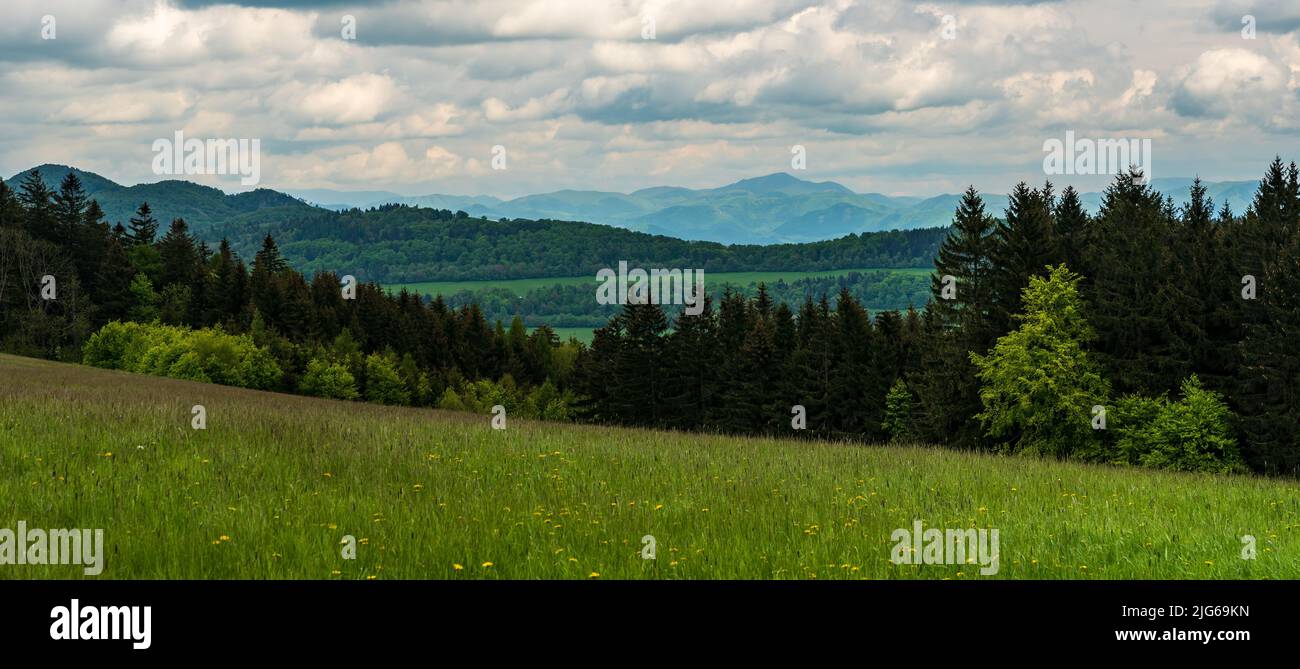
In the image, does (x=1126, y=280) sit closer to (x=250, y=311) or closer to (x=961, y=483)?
(x=961, y=483)

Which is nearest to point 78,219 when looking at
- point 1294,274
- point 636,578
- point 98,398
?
point 98,398

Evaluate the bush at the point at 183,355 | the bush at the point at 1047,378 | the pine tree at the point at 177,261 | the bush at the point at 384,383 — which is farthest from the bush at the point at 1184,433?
the pine tree at the point at 177,261

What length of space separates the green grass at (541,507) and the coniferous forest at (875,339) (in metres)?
17.7

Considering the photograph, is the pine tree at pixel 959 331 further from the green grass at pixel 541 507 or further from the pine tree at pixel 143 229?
the pine tree at pixel 143 229

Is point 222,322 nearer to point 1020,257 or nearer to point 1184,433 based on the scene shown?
point 1020,257

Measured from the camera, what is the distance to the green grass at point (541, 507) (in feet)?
29.9

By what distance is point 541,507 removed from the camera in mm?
11375

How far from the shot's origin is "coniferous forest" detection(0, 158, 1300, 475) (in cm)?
4669

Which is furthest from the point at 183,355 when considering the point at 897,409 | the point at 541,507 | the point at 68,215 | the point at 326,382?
the point at 541,507

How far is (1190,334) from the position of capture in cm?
4916

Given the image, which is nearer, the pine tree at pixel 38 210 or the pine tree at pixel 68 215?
the pine tree at pixel 38 210

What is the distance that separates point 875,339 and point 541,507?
64.6 metres

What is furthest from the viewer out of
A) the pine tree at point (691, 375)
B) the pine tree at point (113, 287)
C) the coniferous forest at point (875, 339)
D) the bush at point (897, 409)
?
the pine tree at point (113, 287)

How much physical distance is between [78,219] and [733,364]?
82.9 meters
